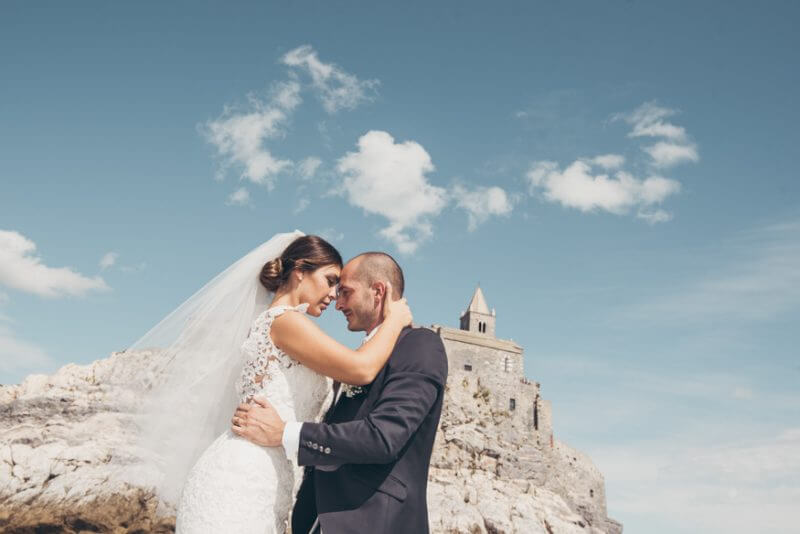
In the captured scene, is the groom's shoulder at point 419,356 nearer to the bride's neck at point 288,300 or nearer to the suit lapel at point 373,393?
the suit lapel at point 373,393

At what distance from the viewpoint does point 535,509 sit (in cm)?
3097

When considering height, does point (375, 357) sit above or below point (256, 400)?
above

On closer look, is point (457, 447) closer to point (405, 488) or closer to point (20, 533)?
point (20, 533)

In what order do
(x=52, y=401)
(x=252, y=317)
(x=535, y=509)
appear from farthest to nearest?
(x=535, y=509), (x=52, y=401), (x=252, y=317)

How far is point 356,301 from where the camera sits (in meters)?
3.94

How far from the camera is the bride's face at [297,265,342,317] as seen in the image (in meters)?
4.33

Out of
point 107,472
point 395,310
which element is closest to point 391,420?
point 395,310

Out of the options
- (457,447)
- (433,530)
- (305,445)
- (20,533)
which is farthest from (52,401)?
(305,445)

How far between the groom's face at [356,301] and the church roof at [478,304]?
6095cm

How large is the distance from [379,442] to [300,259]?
6.14ft

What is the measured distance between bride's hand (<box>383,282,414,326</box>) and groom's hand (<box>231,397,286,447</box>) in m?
1.04

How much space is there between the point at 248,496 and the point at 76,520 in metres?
20.6

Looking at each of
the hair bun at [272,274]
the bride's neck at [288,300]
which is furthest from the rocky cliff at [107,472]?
the bride's neck at [288,300]

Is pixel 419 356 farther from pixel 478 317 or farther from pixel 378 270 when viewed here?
pixel 478 317
